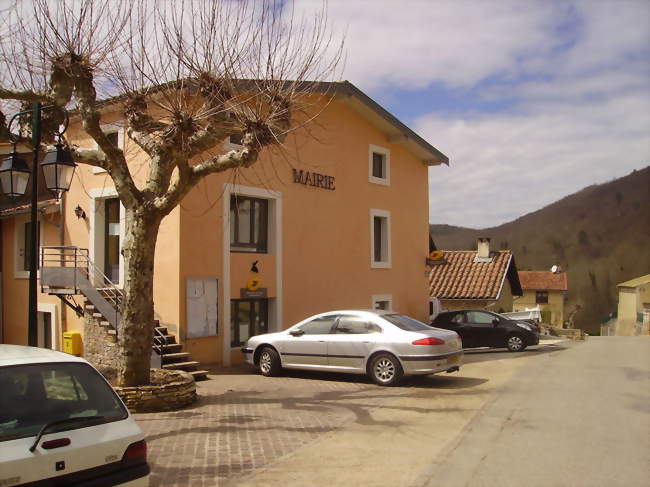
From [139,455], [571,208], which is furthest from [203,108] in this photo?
[571,208]

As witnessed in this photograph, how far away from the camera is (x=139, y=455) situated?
4586mm

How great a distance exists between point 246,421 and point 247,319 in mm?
7696

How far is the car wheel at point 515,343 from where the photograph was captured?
768 inches

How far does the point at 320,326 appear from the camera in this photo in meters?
12.9

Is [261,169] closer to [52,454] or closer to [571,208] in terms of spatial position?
[52,454]

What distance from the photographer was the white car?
13.1 feet

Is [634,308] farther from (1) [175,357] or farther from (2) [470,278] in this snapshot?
(1) [175,357]

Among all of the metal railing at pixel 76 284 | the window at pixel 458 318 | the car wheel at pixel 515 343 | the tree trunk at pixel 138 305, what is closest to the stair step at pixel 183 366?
the metal railing at pixel 76 284

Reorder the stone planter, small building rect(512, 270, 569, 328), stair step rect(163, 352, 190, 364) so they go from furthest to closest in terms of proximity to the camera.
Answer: small building rect(512, 270, 569, 328) < stair step rect(163, 352, 190, 364) < the stone planter

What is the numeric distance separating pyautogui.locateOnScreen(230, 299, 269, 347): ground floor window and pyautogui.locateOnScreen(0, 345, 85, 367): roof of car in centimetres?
1106

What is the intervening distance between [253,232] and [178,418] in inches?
326

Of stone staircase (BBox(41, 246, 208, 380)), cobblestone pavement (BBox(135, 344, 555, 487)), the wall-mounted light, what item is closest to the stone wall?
stone staircase (BBox(41, 246, 208, 380))

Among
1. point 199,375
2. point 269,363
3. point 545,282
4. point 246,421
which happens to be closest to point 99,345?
point 199,375

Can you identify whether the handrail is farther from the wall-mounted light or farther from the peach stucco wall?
the wall-mounted light
